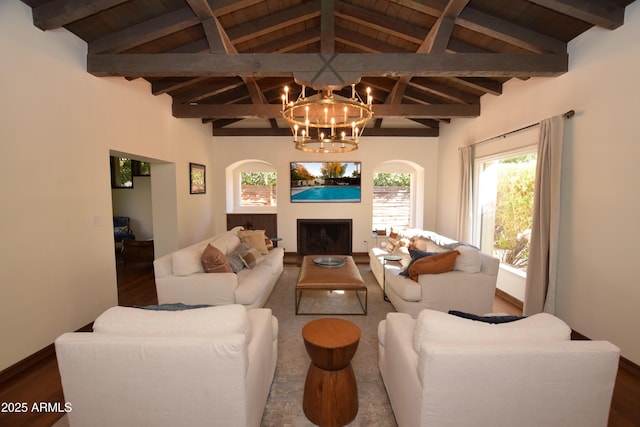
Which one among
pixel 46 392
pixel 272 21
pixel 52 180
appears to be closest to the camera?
pixel 46 392

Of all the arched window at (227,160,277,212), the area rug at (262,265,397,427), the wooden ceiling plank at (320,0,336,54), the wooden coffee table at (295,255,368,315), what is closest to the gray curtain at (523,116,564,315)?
the area rug at (262,265,397,427)

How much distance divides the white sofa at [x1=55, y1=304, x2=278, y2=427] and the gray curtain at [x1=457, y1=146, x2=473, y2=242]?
14.8 ft

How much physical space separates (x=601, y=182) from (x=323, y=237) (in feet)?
15.8

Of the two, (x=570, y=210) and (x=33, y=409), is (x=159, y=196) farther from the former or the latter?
(x=570, y=210)

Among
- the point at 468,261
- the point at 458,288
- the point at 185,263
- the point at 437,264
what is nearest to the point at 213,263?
the point at 185,263

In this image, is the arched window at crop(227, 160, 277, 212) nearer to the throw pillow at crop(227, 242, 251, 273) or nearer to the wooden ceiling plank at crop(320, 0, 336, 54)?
the throw pillow at crop(227, 242, 251, 273)

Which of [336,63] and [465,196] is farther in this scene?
[465,196]

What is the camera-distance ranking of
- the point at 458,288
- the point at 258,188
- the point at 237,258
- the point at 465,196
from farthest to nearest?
1. the point at 258,188
2. the point at 465,196
3. the point at 237,258
4. the point at 458,288

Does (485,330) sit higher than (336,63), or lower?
lower

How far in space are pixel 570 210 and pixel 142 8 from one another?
15.8 feet

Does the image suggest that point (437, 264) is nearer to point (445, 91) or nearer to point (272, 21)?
point (445, 91)

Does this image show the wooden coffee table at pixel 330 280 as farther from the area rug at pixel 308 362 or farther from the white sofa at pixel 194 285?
the white sofa at pixel 194 285

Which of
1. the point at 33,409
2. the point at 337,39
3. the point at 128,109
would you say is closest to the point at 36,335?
the point at 33,409

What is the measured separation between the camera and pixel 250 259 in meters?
3.99
